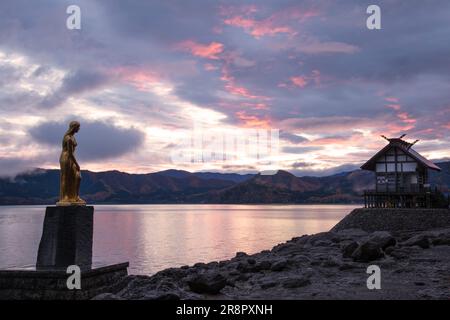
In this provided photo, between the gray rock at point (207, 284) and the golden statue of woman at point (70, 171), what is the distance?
5.69m

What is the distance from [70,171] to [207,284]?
7341 mm

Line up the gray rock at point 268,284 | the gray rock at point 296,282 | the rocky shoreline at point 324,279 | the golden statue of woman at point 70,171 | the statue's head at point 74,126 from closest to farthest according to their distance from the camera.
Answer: the rocky shoreline at point 324,279 < the gray rock at point 296,282 < the gray rock at point 268,284 < the golden statue of woman at point 70,171 < the statue's head at point 74,126

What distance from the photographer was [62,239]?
53.7 feet

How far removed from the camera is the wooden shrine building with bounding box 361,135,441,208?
1891 inches

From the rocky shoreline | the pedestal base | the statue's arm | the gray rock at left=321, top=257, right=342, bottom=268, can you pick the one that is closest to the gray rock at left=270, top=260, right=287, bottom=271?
the rocky shoreline

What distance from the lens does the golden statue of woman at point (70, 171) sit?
16.9 m

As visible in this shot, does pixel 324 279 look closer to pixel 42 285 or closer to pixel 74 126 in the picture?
pixel 42 285

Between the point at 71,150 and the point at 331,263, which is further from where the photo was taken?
the point at 331,263

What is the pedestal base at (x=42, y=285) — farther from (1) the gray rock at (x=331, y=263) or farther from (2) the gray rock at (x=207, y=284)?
(1) the gray rock at (x=331, y=263)

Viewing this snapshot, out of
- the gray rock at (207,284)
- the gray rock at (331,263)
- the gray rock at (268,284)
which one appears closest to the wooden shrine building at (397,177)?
the gray rock at (331,263)

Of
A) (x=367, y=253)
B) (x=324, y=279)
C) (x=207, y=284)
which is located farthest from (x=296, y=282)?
(x=367, y=253)

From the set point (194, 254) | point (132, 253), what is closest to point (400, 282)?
point (194, 254)
